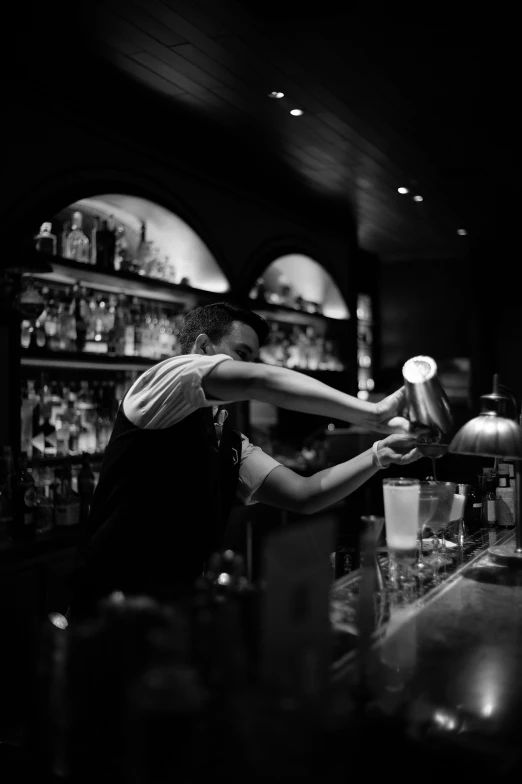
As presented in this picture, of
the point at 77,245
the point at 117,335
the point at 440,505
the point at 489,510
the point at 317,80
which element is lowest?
the point at 489,510

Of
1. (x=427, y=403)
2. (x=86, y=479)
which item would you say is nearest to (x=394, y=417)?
(x=427, y=403)

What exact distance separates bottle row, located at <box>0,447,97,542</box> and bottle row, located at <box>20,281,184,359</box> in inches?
21.4

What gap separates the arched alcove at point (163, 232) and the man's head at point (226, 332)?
183 cm

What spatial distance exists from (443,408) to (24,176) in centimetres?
235

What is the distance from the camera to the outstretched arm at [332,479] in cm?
175

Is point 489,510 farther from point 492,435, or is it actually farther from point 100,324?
point 100,324

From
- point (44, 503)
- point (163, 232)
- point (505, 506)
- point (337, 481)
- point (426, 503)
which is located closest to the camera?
point (426, 503)

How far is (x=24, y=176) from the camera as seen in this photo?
308cm

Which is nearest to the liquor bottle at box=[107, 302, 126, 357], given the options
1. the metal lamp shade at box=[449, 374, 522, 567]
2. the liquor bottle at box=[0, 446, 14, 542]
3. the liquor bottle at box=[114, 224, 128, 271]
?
the liquor bottle at box=[114, 224, 128, 271]

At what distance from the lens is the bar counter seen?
3.13ft

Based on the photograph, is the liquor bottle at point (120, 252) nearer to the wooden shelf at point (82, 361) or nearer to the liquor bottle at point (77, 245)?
the liquor bottle at point (77, 245)

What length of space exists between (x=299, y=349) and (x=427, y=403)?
4262mm

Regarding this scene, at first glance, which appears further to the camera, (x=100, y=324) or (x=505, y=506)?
(x=100, y=324)

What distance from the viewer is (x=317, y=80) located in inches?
124
